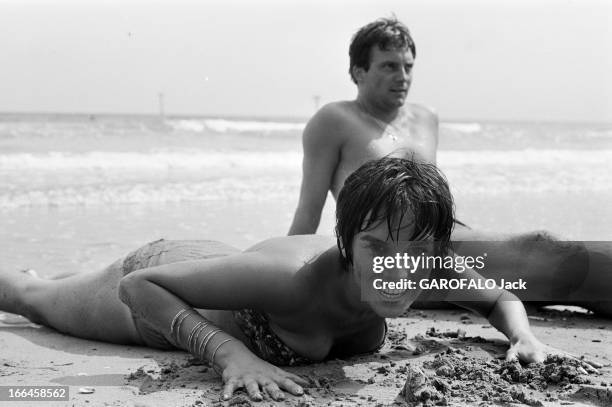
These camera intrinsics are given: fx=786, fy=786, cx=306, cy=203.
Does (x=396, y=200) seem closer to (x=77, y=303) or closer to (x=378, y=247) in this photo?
(x=378, y=247)

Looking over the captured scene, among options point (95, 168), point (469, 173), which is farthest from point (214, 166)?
point (469, 173)

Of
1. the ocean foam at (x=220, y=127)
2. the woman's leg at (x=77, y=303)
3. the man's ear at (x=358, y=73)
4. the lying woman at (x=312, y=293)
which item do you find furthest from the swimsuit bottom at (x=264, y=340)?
the ocean foam at (x=220, y=127)

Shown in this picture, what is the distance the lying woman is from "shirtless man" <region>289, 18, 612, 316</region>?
0.84 m

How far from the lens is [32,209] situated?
27.1 feet

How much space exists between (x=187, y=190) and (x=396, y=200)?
7.65 meters

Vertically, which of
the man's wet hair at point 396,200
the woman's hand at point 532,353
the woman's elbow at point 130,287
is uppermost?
the man's wet hair at point 396,200

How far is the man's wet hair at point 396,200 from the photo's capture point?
99.0 inches

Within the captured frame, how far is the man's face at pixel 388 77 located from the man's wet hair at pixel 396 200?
1935mm

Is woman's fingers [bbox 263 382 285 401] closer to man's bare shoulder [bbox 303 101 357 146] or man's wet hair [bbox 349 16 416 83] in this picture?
man's bare shoulder [bbox 303 101 357 146]

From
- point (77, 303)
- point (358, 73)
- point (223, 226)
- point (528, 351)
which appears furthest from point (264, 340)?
point (223, 226)

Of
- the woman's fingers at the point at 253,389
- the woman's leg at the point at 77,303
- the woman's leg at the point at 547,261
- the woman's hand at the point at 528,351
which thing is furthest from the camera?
the woman's leg at the point at 547,261

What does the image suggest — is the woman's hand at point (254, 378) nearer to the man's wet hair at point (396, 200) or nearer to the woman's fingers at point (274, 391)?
the woman's fingers at point (274, 391)

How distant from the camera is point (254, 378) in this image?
2.59 metres

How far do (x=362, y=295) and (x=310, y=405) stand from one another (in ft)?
1.39
